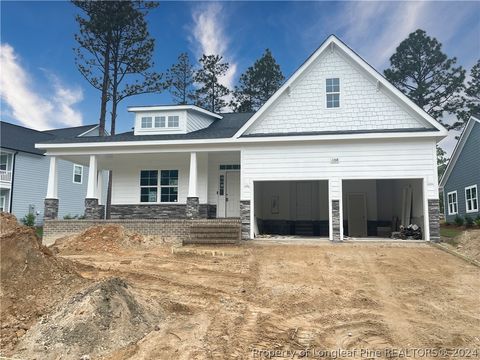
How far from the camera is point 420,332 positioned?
6.05m

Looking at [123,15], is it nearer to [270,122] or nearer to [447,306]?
[270,122]

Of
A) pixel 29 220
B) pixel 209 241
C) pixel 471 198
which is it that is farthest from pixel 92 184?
pixel 471 198

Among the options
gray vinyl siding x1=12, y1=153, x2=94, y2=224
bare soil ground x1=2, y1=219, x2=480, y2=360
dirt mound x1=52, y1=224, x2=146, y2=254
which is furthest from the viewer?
gray vinyl siding x1=12, y1=153, x2=94, y2=224

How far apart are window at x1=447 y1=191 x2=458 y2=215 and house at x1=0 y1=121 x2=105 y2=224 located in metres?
25.4

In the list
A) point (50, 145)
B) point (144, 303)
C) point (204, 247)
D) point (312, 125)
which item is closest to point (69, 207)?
point (50, 145)

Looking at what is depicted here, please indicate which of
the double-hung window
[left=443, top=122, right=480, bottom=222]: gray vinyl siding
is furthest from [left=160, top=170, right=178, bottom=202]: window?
[left=443, top=122, right=480, bottom=222]: gray vinyl siding

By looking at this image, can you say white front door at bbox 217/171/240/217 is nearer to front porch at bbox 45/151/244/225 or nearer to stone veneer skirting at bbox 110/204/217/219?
front porch at bbox 45/151/244/225

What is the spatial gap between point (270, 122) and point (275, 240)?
4417 millimetres

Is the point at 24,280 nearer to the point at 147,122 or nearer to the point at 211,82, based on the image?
the point at 147,122

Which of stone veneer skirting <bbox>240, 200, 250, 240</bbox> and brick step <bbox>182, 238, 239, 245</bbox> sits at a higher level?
stone veneer skirting <bbox>240, 200, 250, 240</bbox>

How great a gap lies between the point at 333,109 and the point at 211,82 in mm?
21454

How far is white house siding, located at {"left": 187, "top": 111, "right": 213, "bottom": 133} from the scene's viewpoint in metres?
18.0

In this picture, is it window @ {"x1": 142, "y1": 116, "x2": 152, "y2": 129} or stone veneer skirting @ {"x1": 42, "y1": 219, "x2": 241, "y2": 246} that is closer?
stone veneer skirting @ {"x1": 42, "y1": 219, "x2": 241, "y2": 246}

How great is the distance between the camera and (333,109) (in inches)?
568
